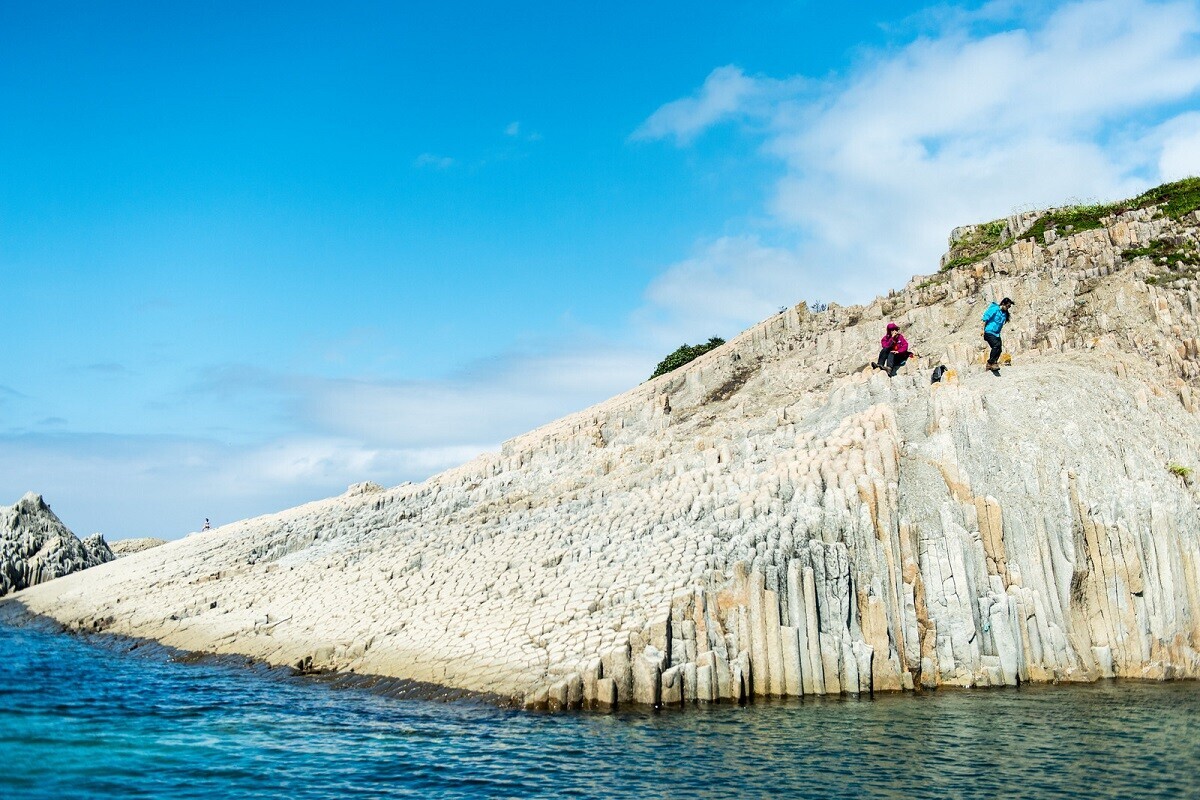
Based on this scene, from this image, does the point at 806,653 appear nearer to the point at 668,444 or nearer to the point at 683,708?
the point at 683,708

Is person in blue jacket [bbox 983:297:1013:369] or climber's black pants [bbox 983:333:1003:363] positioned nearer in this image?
person in blue jacket [bbox 983:297:1013:369]

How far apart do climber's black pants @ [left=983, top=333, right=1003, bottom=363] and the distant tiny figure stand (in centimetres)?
336

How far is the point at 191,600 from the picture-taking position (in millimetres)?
38281

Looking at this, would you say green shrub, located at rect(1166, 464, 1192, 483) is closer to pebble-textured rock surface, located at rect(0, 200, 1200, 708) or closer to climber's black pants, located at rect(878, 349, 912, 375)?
pebble-textured rock surface, located at rect(0, 200, 1200, 708)

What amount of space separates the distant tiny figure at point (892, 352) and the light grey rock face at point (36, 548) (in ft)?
168

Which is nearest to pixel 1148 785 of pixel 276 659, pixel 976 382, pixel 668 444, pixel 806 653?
pixel 806 653

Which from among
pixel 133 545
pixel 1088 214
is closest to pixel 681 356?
pixel 1088 214

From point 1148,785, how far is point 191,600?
34.9m

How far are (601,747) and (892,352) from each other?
24.0 metres

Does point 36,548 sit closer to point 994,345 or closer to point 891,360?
point 891,360

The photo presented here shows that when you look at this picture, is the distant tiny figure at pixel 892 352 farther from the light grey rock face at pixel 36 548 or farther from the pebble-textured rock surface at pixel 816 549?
the light grey rock face at pixel 36 548

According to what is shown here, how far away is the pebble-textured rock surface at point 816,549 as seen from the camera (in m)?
25.3

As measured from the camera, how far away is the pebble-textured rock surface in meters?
25.3

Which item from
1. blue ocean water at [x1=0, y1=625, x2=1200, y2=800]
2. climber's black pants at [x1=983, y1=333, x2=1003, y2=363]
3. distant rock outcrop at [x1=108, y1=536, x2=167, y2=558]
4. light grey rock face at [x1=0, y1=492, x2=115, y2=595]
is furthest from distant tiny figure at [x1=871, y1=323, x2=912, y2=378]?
distant rock outcrop at [x1=108, y1=536, x2=167, y2=558]
